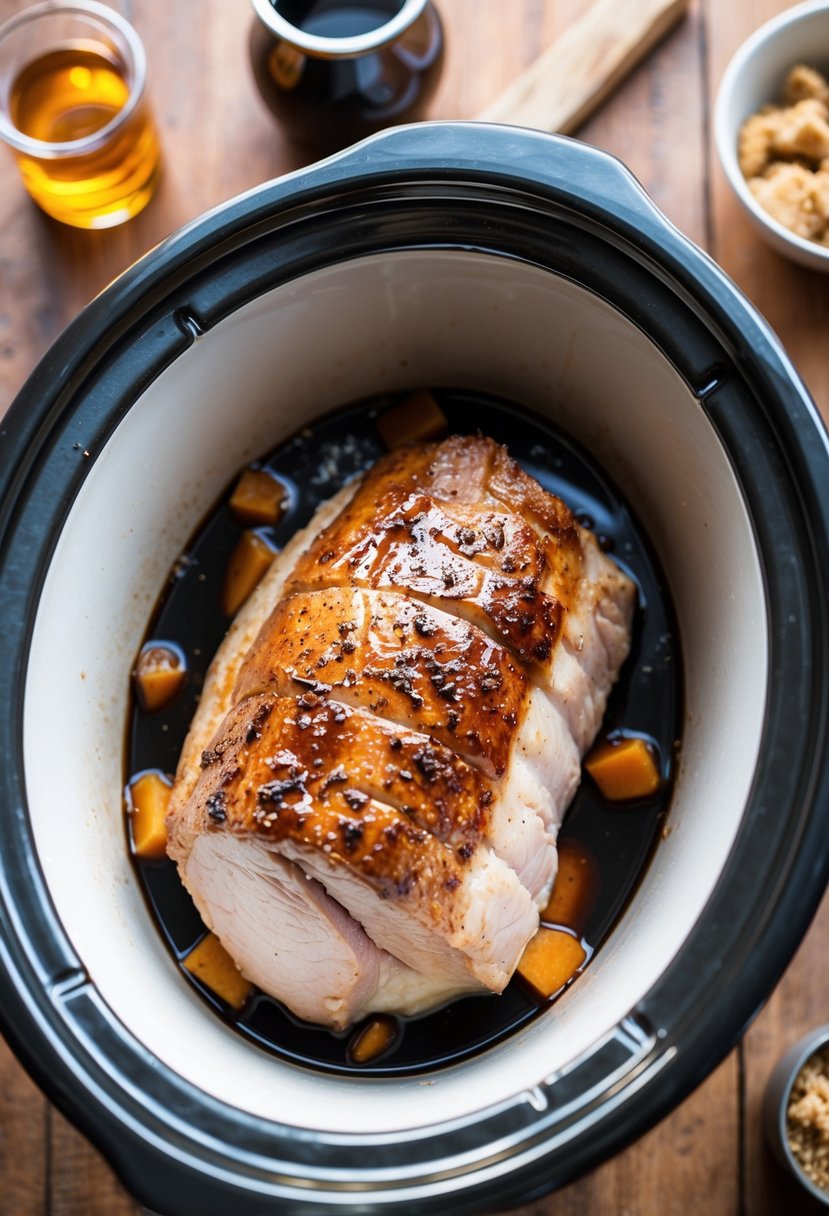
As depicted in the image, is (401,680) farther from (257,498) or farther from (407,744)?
(257,498)

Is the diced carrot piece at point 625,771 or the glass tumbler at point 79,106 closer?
the diced carrot piece at point 625,771

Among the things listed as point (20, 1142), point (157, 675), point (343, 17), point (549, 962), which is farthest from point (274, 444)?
point (20, 1142)

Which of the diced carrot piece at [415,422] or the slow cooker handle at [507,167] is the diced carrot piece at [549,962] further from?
the slow cooker handle at [507,167]

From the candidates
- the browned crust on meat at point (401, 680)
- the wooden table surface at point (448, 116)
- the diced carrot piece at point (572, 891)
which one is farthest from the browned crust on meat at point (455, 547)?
the wooden table surface at point (448, 116)

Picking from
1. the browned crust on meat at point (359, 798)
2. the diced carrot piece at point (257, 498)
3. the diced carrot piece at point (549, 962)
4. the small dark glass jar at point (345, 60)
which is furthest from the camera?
the diced carrot piece at point (257, 498)

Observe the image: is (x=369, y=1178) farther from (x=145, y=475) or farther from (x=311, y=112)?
(x=311, y=112)

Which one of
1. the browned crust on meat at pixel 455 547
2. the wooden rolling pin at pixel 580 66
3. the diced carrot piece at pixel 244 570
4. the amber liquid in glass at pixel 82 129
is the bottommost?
the browned crust on meat at pixel 455 547

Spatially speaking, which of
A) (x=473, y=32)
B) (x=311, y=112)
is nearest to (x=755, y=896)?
(x=311, y=112)
